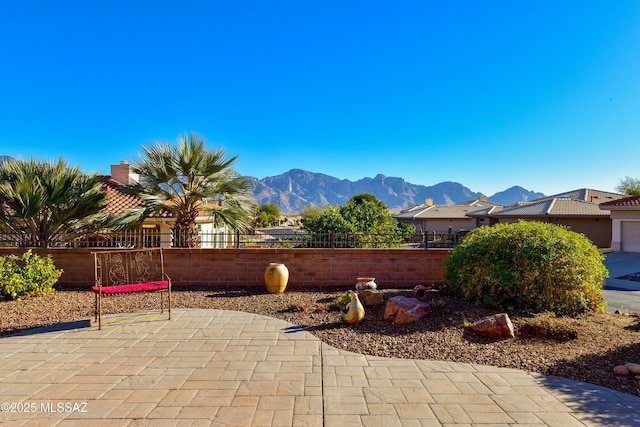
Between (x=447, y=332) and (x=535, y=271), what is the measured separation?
202 cm

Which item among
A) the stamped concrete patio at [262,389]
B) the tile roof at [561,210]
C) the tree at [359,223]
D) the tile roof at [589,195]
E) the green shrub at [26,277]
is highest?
the tile roof at [589,195]

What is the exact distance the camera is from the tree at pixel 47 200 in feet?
31.3

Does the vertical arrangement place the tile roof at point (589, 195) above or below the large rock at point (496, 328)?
above

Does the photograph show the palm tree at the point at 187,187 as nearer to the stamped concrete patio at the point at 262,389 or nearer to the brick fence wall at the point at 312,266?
the brick fence wall at the point at 312,266

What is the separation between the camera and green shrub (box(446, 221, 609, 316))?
21.2 feet

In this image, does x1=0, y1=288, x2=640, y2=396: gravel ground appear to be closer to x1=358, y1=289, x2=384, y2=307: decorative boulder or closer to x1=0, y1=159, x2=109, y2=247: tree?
x1=358, y1=289, x2=384, y2=307: decorative boulder

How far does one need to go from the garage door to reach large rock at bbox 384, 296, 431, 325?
20.6 m

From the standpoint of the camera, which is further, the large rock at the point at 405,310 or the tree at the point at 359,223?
the tree at the point at 359,223

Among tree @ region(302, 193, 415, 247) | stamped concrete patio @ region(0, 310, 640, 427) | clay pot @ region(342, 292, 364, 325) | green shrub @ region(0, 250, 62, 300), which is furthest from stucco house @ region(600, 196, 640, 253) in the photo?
green shrub @ region(0, 250, 62, 300)

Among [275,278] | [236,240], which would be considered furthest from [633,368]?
[236,240]

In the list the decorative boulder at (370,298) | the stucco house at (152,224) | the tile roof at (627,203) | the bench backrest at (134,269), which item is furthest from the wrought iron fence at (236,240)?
the tile roof at (627,203)

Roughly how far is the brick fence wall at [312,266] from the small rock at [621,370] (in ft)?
17.7

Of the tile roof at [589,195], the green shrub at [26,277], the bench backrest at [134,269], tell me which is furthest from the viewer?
the tile roof at [589,195]

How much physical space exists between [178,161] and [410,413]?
8.65m
